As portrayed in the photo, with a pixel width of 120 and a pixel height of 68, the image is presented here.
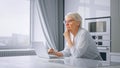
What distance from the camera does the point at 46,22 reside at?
440cm

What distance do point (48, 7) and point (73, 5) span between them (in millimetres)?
533

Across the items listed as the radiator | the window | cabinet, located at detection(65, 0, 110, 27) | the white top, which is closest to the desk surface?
the white top

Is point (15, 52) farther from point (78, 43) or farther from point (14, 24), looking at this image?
point (78, 43)

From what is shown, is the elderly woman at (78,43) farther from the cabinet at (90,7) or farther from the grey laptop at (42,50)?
the cabinet at (90,7)

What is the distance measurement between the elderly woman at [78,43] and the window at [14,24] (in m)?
1.94

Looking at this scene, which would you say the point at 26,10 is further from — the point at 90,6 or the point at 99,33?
the point at 99,33

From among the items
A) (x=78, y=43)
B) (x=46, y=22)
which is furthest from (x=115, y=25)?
(x=46, y=22)

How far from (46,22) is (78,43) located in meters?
2.12

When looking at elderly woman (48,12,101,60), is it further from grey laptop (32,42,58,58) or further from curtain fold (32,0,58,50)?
curtain fold (32,0,58,50)

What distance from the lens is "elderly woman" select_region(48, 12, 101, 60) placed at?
7.51 ft

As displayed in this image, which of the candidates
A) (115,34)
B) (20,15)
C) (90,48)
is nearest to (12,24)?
(20,15)

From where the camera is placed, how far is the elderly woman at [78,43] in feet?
7.51

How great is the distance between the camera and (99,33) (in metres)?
3.69

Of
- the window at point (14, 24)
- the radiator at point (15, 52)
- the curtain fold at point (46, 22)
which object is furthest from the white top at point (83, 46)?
the window at point (14, 24)
